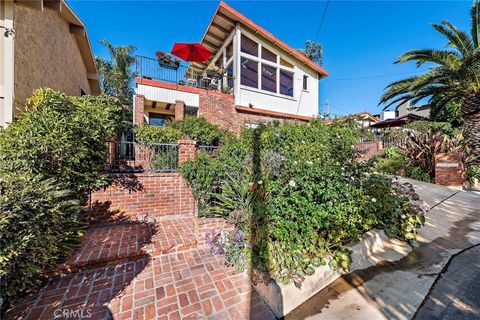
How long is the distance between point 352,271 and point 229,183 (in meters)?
2.32

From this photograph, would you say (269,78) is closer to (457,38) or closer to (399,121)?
(457,38)

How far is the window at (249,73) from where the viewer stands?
10695 millimetres

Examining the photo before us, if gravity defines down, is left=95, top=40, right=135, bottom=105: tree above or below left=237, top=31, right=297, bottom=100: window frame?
above

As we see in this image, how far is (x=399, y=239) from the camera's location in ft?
11.7

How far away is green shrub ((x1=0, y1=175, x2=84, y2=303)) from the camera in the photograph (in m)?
1.98

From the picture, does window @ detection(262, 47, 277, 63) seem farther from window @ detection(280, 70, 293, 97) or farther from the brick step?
the brick step

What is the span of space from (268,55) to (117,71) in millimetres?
12661

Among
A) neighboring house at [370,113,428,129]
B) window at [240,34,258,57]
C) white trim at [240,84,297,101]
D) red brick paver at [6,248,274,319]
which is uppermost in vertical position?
window at [240,34,258,57]

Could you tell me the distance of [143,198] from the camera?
4844mm

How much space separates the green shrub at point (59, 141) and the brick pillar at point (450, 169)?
10371mm

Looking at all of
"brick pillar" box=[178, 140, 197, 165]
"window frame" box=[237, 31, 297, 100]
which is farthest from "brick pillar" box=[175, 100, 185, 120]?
"brick pillar" box=[178, 140, 197, 165]

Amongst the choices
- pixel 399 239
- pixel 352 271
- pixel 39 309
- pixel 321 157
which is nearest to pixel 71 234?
pixel 39 309

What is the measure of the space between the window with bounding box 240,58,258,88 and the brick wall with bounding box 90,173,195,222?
743 centimetres

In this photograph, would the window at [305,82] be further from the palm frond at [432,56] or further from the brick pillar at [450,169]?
the brick pillar at [450,169]
